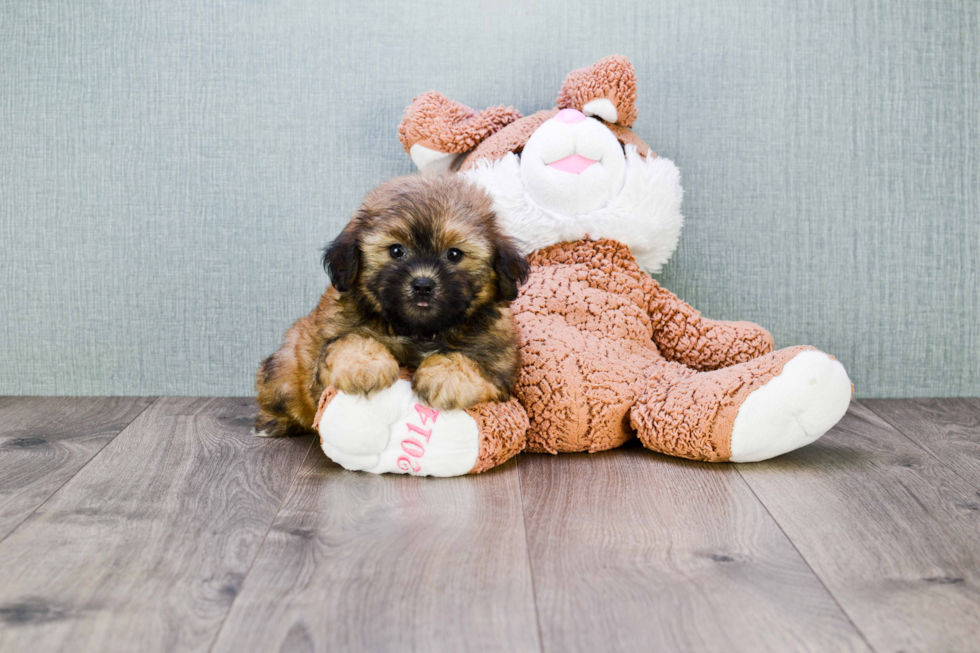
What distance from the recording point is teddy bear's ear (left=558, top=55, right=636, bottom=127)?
2133 mm

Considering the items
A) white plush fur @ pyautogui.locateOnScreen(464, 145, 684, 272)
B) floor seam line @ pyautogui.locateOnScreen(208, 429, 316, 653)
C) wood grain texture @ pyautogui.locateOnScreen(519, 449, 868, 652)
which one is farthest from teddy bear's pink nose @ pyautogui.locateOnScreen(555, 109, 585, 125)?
floor seam line @ pyautogui.locateOnScreen(208, 429, 316, 653)

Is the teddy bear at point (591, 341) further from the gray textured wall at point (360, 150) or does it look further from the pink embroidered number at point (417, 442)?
the gray textured wall at point (360, 150)

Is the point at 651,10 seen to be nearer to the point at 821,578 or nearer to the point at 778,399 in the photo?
the point at 778,399

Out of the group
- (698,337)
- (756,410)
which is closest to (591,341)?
(698,337)

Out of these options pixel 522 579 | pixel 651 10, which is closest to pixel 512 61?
pixel 651 10

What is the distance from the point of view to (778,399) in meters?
1.80

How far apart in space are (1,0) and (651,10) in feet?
6.54

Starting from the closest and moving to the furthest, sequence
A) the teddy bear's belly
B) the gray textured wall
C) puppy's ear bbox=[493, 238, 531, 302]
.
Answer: puppy's ear bbox=[493, 238, 531, 302] < the teddy bear's belly < the gray textured wall

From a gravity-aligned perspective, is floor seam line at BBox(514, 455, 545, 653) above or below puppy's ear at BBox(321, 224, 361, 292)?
below

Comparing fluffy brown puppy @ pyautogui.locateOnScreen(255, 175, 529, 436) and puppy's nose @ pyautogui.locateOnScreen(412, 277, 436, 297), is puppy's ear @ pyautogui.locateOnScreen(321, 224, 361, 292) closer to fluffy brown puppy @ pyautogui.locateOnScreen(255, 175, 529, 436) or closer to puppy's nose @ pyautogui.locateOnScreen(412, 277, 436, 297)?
fluffy brown puppy @ pyautogui.locateOnScreen(255, 175, 529, 436)

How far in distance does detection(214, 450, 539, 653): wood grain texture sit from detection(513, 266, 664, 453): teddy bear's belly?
0.25 metres

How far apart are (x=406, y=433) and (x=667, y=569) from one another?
65 cm

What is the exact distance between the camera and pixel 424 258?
5.49 feet

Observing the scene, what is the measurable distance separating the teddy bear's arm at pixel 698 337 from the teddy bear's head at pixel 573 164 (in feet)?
0.59
